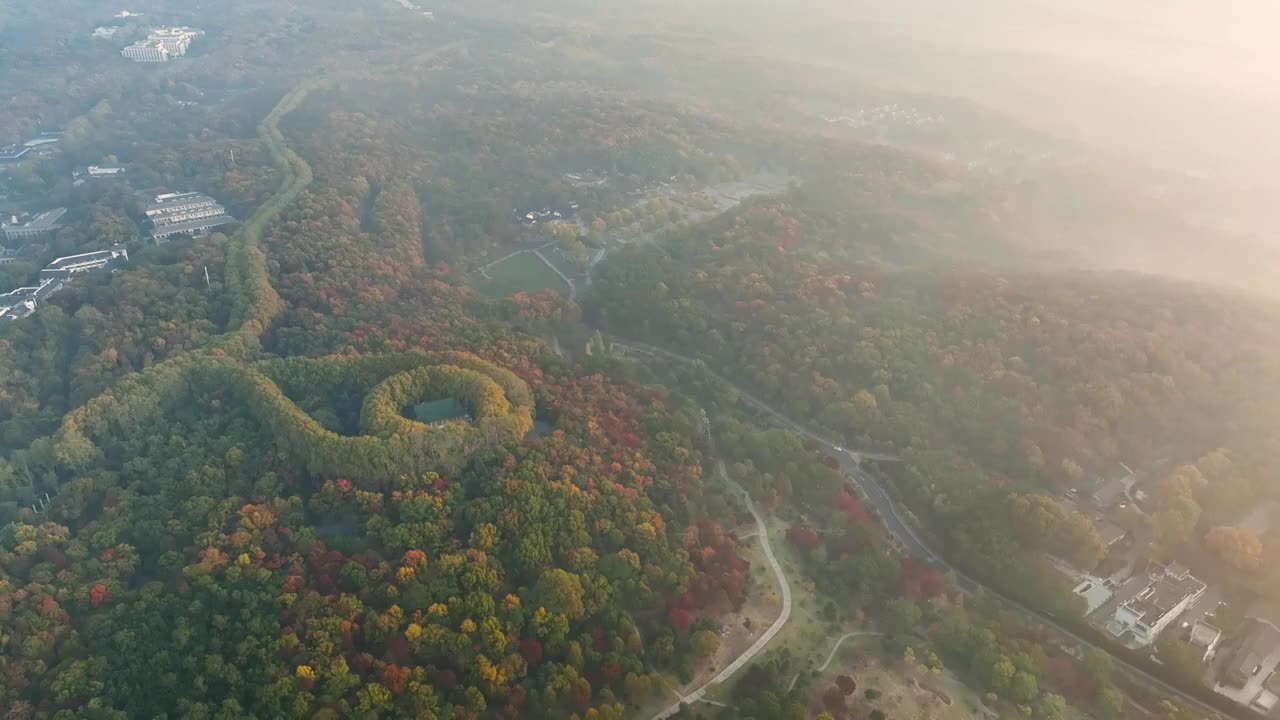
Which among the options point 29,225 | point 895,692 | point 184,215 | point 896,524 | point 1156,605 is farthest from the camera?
point 29,225

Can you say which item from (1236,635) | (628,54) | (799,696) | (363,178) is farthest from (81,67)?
(1236,635)

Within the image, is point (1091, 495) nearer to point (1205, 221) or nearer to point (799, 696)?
point (799, 696)

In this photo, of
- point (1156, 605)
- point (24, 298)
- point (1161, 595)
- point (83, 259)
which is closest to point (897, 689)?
point (1156, 605)

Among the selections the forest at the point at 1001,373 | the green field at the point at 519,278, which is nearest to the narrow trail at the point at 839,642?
the forest at the point at 1001,373

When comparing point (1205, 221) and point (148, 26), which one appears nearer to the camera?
point (1205, 221)

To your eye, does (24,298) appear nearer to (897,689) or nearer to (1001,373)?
(897,689)
